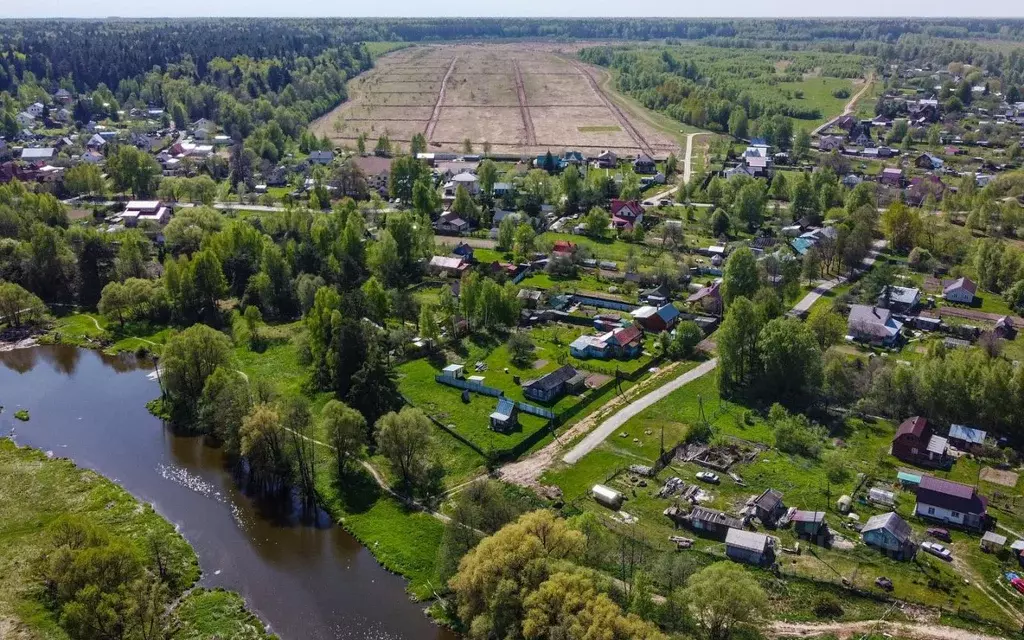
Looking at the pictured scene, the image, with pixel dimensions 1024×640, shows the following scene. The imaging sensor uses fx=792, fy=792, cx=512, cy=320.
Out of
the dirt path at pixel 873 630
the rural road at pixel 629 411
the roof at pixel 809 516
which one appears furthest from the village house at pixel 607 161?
the dirt path at pixel 873 630

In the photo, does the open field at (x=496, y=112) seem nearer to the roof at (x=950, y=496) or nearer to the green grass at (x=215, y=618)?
the roof at (x=950, y=496)

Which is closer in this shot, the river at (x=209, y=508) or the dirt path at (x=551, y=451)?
the river at (x=209, y=508)

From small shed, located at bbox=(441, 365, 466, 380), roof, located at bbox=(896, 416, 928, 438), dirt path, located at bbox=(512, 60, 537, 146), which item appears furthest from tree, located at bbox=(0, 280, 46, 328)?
dirt path, located at bbox=(512, 60, 537, 146)

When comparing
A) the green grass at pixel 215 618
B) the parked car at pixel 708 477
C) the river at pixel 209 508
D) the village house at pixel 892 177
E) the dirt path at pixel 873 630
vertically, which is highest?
the village house at pixel 892 177

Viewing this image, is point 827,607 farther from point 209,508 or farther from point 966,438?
point 209,508

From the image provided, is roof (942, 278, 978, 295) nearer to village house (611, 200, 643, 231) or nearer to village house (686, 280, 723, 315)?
village house (686, 280, 723, 315)

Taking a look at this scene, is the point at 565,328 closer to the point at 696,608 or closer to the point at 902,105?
the point at 696,608
